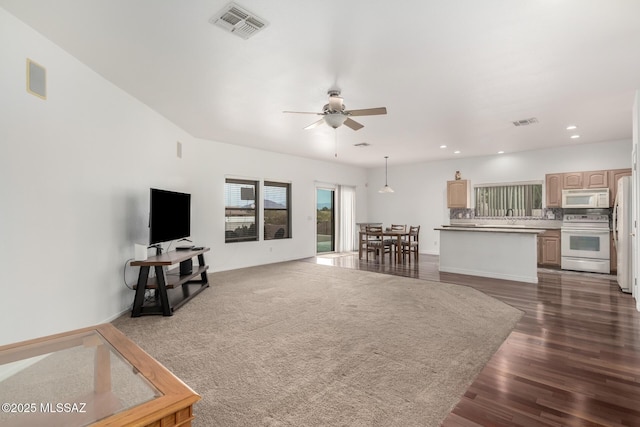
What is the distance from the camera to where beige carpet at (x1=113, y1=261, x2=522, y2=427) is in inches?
77.9

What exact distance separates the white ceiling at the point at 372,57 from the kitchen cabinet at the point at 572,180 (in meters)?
1.74

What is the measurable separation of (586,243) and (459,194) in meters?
2.87

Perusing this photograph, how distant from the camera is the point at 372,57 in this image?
2990mm

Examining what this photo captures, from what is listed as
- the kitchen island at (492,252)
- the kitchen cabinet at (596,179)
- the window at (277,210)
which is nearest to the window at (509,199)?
the kitchen cabinet at (596,179)

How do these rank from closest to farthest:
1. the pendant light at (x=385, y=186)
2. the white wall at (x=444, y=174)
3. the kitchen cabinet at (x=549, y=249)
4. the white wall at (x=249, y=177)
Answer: the white wall at (x=249, y=177), the white wall at (x=444, y=174), the kitchen cabinet at (x=549, y=249), the pendant light at (x=385, y=186)

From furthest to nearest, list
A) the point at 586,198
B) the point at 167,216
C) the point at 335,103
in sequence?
the point at 586,198 < the point at 167,216 < the point at 335,103

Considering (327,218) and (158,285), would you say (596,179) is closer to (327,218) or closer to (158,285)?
(327,218)

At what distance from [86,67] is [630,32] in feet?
16.5

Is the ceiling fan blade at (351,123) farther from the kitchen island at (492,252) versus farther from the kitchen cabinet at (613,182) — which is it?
the kitchen cabinet at (613,182)

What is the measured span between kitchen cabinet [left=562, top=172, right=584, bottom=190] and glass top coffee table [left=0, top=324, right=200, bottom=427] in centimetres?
846

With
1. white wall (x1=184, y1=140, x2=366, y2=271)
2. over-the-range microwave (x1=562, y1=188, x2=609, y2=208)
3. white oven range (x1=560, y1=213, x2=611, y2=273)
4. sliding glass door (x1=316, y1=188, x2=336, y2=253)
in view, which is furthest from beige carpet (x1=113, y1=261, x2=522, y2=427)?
sliding glass door (x1=316, y1=188, x2=336, y2=253)

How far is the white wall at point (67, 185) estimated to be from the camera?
2404mm

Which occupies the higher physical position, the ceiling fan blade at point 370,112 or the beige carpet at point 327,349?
the ceiling fan blade at point 370,112

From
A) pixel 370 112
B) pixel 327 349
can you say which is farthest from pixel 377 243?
pixel 327 349
